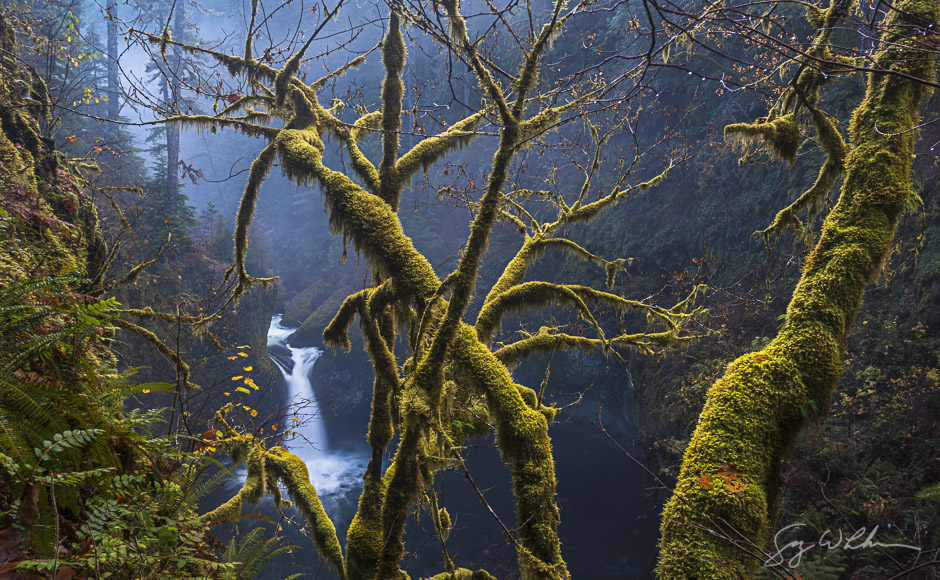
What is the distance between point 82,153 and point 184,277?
5458mm

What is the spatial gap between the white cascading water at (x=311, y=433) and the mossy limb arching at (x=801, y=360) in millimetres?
11363

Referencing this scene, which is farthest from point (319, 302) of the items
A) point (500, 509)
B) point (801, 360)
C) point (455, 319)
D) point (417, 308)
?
point (801, 360)

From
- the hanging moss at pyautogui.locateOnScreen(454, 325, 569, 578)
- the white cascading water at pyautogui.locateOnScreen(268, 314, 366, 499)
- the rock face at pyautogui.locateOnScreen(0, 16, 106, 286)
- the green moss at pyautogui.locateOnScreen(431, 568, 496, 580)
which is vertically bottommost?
the white cascading water at pyautogui.locateOnScreen(268, 314, 366, 499)

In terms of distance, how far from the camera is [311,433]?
18.0m

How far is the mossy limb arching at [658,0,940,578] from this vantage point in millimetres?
1975

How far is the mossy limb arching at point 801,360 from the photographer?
1975 mm

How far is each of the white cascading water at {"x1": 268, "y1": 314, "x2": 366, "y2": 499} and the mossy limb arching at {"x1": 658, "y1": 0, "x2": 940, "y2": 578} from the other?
37.3 feet

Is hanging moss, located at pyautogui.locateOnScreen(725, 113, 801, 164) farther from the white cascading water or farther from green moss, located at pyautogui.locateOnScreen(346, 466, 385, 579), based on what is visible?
the white cascading water

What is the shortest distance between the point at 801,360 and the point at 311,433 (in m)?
18.7

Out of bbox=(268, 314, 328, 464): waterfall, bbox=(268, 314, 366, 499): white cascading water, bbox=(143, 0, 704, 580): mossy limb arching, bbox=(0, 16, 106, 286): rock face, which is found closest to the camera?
bbox=(143, 0, 704, 580): mossy limb arching

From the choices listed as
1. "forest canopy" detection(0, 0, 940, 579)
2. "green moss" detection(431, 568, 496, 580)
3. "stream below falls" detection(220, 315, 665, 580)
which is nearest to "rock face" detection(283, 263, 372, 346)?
"stream below falls" detection(220, 315, 665, 580)

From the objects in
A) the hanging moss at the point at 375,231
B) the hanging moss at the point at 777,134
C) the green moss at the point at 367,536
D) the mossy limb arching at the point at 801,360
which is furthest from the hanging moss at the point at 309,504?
the hanging moss at the point at 777,134

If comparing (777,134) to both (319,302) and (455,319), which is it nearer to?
(455,319)

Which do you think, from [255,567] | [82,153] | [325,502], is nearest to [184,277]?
[82,153]
